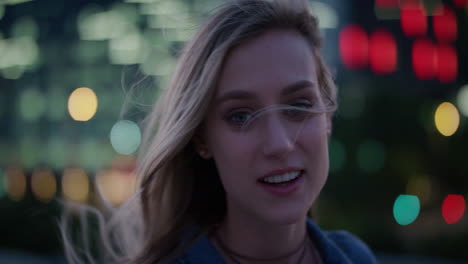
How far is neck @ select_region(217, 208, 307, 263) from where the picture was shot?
6.08 ft

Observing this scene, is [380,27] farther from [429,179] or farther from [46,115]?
[46,115]

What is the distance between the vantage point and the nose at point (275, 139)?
1641 millimetres

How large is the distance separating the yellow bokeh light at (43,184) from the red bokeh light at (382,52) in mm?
3841

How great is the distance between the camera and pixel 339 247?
2105 millimetres

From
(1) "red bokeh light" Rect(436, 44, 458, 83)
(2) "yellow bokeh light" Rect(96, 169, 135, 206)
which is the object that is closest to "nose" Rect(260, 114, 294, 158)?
(2) "yellow bokeh light" Rect(96, 169, 135, 206)

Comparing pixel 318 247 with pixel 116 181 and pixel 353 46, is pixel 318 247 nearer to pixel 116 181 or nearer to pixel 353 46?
pixel 353 46

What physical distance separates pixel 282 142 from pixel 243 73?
0.76ft

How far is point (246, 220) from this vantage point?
1.86m

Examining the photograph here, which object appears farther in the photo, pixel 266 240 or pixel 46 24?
pixel 46 24

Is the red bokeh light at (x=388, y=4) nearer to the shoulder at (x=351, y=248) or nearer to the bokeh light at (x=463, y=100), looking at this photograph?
the bokeh light at (x=463, y=100)

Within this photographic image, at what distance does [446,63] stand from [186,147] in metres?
5.19

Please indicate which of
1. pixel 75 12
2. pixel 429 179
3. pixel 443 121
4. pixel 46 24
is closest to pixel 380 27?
pixel 443 121

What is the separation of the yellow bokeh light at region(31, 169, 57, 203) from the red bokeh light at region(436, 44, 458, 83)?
14.7 ft

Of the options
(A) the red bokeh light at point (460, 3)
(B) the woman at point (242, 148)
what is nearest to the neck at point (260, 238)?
(B) the woman at point (242, 148)
